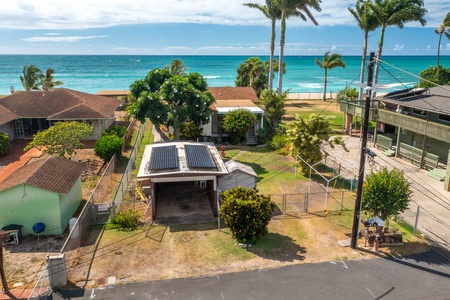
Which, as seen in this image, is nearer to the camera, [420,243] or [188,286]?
[188,286]

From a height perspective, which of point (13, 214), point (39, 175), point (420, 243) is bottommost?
point (420, 243)

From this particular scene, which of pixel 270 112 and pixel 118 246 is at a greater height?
pixel 270 112

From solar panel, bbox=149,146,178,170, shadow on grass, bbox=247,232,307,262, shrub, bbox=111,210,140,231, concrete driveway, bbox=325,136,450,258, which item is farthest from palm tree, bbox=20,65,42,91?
shadow on grass, bbox=247,232,307,262

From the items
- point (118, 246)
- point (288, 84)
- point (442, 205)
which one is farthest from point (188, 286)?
point (288, 84)

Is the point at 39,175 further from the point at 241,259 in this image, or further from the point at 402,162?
the point at 402,162

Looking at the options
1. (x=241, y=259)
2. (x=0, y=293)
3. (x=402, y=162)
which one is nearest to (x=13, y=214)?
(x=0, y=293)

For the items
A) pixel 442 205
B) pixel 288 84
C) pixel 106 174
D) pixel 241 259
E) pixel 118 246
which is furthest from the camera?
pixel 288 84

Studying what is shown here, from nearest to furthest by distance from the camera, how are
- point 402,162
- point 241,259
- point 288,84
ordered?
point 241,259 → point 402,162 → point 288,84

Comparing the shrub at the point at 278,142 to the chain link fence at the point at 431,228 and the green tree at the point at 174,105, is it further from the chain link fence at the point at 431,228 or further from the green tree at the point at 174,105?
the chain link fence at the point at 431,228
